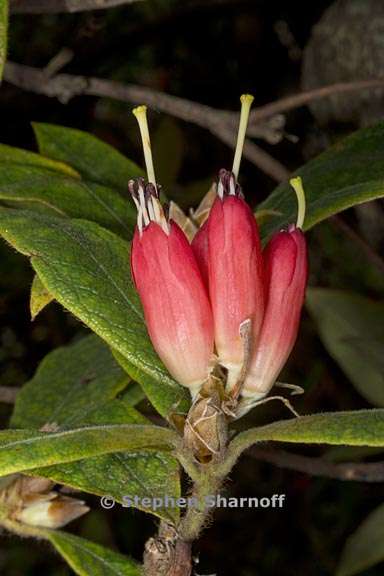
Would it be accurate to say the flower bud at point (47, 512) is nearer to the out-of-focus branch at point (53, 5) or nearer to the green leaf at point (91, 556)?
the green leaf at point (91, 556)

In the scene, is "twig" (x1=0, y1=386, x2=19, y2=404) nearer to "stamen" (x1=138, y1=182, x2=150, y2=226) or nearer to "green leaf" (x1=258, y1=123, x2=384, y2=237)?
"green leaf" (x1=258, y1=123, x2=384, y2=237)

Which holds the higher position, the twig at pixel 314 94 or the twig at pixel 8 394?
the twig at pixel 314 94

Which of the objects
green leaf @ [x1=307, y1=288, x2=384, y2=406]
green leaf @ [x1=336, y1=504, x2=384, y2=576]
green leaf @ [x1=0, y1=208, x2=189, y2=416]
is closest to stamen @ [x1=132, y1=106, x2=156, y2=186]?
green leaf @ [x1=0, y1=208, x2=189, y2=416]

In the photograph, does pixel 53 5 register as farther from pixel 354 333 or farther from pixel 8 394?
pixel 354 333

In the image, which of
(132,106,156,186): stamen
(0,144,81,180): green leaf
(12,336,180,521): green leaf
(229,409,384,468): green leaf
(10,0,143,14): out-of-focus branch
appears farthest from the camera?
(10,0,143,14): out-of-focus branch

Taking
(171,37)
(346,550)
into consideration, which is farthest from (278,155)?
(346,550)

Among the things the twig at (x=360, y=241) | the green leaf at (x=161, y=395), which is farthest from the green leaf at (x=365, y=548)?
the green leaf at (x=161, y=395)

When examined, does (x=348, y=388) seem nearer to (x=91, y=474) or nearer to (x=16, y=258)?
(x=16, y=258)
